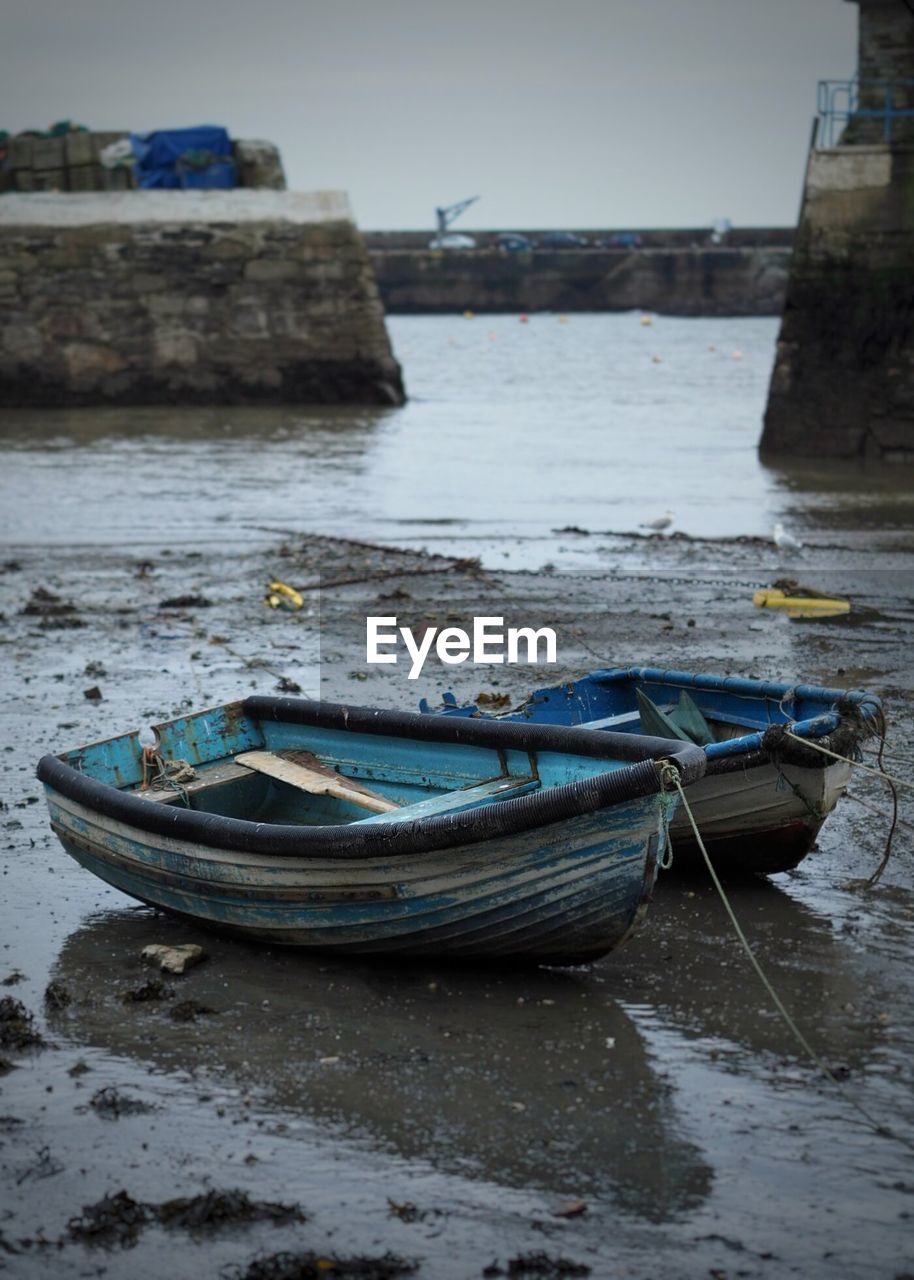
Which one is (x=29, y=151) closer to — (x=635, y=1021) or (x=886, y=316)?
(x=886, y=316)

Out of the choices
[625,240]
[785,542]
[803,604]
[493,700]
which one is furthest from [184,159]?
[625,240]

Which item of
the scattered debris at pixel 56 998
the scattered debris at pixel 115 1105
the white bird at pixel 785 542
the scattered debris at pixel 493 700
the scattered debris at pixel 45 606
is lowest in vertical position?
the scattered debris at pixel 115 1105

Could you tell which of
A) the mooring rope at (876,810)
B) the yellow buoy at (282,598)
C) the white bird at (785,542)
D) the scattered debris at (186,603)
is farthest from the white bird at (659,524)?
the mooring rope at (876,810)

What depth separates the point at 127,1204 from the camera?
13.7 feet

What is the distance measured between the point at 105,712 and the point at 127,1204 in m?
4.75

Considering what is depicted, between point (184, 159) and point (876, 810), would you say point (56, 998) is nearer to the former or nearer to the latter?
point (876, 810)

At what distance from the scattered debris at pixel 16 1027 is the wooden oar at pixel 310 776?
1419mm

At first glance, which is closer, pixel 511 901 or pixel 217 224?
pixel 511 901

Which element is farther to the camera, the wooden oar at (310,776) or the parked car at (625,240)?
the parked car at (625,240)

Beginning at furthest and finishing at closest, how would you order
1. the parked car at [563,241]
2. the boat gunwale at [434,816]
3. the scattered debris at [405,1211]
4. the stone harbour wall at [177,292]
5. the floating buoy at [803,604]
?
1. the parked car at [563,241]
2. the stone harbour wall at [177,292]
3. the floating buoy at [803,604]
4. the boat gunwale at [434,816]
5. the scattered debris at [405,1211]

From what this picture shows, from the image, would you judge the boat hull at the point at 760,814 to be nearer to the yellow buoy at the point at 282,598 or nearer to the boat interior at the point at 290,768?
the boat interior at the point at 290,768

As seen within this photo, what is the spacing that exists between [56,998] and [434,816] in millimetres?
1395

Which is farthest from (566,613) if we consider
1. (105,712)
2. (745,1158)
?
(745,1158)

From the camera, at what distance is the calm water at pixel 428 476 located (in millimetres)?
15617
